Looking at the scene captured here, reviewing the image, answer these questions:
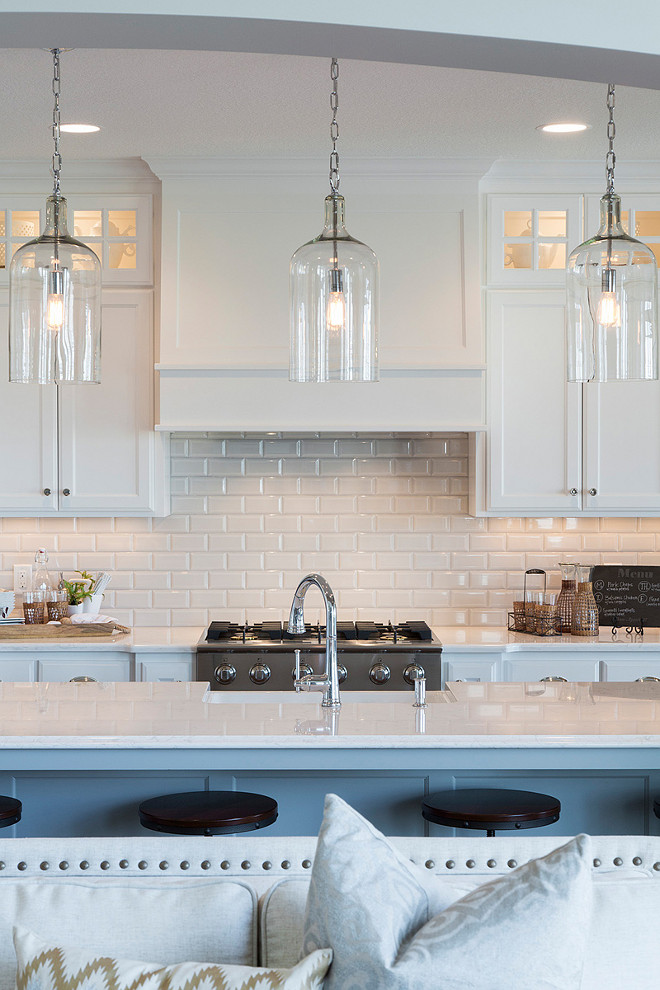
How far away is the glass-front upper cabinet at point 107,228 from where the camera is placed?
461cm

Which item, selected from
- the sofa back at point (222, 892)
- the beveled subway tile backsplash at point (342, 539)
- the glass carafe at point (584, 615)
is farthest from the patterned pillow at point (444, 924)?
the beveled subway tile backsplash at point (342, 539)

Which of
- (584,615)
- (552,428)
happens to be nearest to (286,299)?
(552,428)

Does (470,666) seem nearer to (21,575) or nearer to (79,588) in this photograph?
(79,588)

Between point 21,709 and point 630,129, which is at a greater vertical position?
point 630,129

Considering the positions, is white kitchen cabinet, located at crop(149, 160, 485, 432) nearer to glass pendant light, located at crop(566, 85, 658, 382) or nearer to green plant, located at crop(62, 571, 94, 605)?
green plant, located at crop(62, 571, 94, 605)

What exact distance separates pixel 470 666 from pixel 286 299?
68.3 inches

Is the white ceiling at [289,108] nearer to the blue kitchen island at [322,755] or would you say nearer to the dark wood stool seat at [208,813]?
the blue kitchen island at [322,755]

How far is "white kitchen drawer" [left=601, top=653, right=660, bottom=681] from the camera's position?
14.4 feet

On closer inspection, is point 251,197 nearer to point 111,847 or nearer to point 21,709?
point 21,709

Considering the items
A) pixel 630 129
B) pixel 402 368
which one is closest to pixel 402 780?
pixel 402 368

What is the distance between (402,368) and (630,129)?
1.29m

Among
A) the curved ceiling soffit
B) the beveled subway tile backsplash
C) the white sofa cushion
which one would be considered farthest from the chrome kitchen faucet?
the beveled subway tile backsplash

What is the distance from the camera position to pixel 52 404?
4.60 metres

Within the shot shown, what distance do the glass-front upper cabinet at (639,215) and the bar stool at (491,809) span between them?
2857 millimetres
